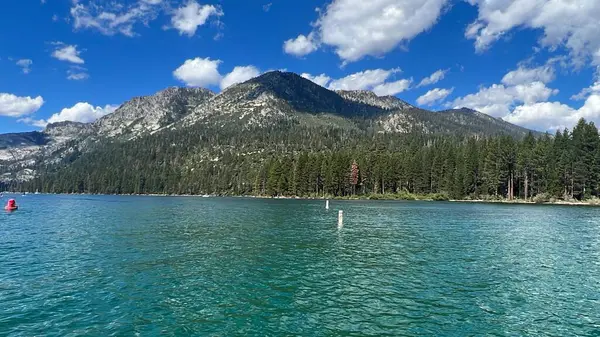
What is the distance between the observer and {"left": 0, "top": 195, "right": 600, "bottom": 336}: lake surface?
1712 centimetres

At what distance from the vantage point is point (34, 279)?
24875 mm

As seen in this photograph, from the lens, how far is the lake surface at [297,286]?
17125 mm

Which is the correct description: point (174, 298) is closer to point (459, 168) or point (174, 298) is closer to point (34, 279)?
point (34, 279)

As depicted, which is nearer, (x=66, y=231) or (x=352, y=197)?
(x=66, y=231)

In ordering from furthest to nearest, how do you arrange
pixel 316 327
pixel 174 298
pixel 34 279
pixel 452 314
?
pixel 34 279 < pixel 174 298 < pixel 452 314 < pixel 316 327

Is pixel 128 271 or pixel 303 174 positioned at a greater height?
pixel 303 174

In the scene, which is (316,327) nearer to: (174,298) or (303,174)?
(174,298)

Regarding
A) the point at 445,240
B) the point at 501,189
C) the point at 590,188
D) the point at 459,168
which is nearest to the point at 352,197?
the point at 459,168

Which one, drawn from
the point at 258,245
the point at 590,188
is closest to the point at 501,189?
the point at 590,188

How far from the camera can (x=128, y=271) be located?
27.3m

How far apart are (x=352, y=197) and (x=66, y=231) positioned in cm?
14724

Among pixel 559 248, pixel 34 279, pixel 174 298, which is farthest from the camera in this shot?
pixel 559 248

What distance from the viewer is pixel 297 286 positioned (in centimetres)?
2383

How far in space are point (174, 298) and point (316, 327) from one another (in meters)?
8.75
